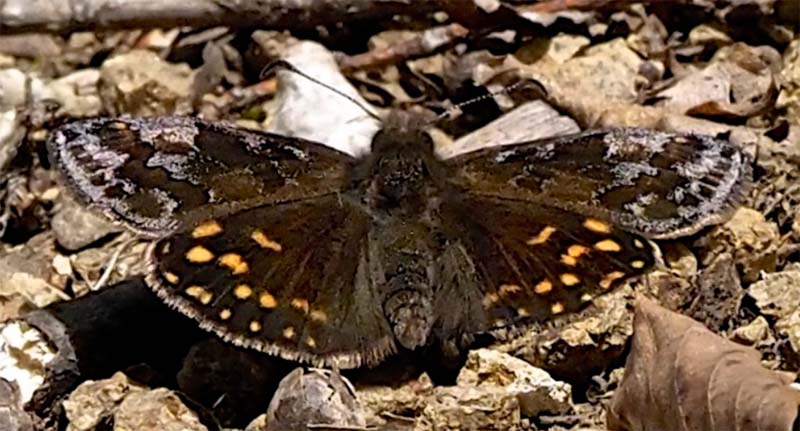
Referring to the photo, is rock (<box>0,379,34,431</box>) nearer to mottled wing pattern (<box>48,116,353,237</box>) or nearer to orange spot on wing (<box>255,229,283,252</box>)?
mottled wing pattern (<box>48,116,353,237</box>)

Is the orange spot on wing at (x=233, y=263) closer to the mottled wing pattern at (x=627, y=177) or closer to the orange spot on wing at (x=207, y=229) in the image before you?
the orange spot on wing at (x=207, y=229)

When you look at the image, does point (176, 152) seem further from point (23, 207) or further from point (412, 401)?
point (23, 207)

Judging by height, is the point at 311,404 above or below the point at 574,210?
below

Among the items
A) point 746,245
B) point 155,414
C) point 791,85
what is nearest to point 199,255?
point 155,414

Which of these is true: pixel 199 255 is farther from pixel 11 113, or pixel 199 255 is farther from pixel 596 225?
pixel 11 113

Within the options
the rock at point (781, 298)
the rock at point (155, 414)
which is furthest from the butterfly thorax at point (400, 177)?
the rock at point (781, 298)

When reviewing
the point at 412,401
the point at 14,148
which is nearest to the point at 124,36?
the point at 14,148
